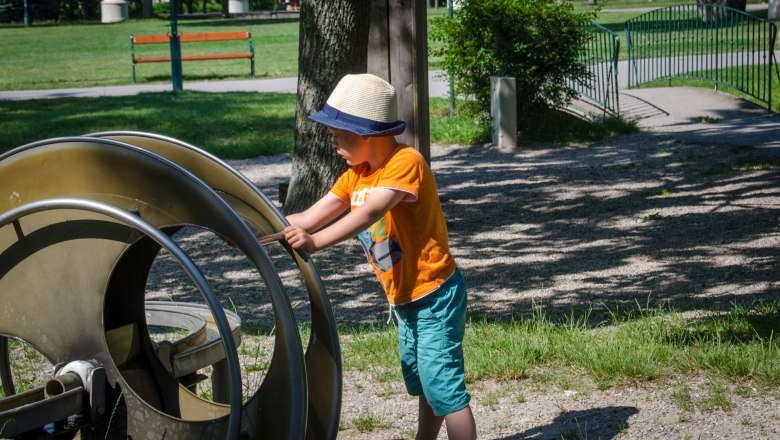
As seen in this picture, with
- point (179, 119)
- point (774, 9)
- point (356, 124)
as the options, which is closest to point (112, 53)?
point (179, 119)

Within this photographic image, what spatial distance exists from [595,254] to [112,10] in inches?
1686

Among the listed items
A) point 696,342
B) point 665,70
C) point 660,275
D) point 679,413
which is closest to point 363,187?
point 679,413

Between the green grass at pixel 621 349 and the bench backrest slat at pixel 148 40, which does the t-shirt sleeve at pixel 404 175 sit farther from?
the bench backrest slat at pixel 148 40

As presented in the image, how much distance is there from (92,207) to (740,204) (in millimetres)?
6650

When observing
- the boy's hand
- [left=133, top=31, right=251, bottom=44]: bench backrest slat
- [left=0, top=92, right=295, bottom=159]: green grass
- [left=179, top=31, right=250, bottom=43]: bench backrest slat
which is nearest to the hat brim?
the boy's hand

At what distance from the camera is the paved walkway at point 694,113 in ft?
38.4

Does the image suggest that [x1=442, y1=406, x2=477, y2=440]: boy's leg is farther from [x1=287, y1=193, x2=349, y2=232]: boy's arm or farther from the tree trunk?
the tree trunk

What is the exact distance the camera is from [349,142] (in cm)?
322

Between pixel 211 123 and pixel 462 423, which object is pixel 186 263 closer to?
pixel 462 423

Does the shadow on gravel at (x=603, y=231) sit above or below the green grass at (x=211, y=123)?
below

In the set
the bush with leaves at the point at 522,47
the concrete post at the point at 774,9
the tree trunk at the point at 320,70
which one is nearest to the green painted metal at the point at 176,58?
the bush with leaves at the point at 522,47

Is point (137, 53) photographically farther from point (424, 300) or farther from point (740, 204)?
point (424, 300)

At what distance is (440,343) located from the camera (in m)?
3.18

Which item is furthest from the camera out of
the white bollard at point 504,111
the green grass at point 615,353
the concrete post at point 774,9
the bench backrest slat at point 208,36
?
the concrete post at point 774,9
